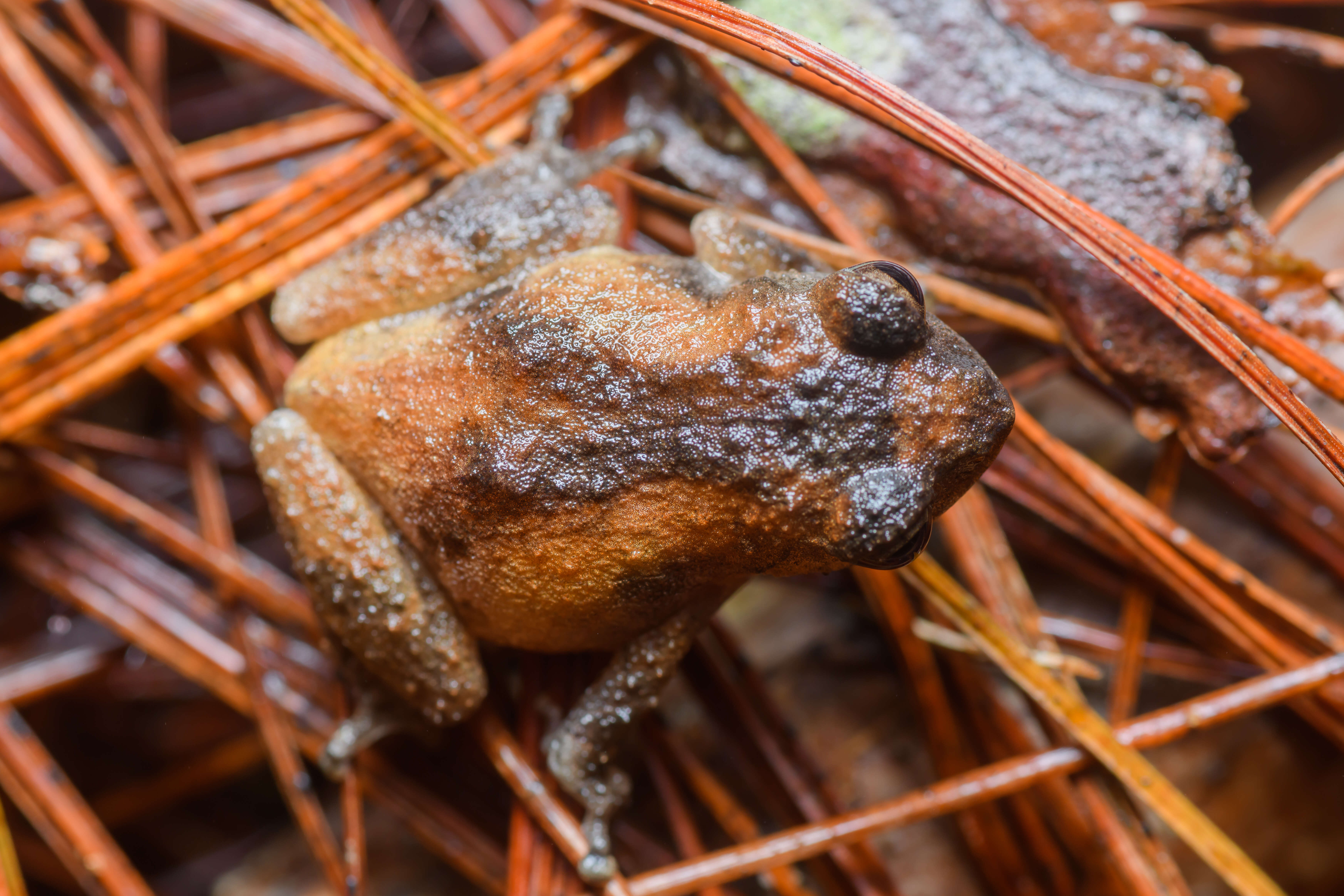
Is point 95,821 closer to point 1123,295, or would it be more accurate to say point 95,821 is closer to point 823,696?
point 823,696

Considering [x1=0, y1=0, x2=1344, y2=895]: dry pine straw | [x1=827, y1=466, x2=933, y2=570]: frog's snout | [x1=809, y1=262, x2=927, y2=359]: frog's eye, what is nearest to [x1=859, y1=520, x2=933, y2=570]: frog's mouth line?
[x1=827, y1=466, x2=933, y2=570]: frog's snout

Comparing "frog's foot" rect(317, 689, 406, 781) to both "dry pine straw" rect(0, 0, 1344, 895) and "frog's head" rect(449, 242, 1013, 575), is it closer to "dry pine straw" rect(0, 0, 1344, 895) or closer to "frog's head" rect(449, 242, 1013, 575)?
"dry pine straw" rect(0, 0, 1344, 895)

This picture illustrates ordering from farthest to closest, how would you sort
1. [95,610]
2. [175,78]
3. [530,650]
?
[175,78], [95,610], [530,650]

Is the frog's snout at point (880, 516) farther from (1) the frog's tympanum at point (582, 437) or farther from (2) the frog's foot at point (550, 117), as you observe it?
(2) the frog's foot at point (550, 117)

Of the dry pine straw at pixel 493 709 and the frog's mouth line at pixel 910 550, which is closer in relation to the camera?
the frog's mouth line at pixel 910 550

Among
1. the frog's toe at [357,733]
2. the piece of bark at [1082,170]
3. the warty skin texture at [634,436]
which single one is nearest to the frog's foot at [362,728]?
the frog's toe at [357,733]

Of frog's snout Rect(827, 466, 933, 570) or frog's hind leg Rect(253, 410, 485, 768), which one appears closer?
frog's snout Rect(827, 466, 933, 570)

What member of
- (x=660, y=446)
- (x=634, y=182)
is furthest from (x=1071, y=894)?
(x=634, y=182)
